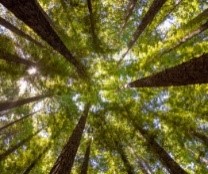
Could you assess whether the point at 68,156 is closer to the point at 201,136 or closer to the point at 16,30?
the point at 16,30

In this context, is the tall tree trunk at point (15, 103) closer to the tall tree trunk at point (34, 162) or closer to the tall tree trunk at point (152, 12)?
the tall tree trunk at point (34, 162)

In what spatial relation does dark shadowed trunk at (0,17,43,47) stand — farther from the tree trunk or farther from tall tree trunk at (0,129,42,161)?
the tree trunk

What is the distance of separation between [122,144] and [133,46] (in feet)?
11.8

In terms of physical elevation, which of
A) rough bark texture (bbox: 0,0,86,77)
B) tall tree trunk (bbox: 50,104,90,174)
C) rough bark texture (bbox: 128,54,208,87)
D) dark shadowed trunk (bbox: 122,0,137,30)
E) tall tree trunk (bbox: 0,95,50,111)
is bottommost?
tall tree trunk (bbox: 50,104,90,174)

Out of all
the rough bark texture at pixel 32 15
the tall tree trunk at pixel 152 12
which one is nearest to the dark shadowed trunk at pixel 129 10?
the tall tree trunk at pixel 152 12

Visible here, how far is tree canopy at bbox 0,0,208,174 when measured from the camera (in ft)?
32.4

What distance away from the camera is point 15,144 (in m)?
12.0

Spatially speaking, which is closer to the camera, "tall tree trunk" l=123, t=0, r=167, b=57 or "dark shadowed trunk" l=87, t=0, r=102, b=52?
"tall tree trunk" l=123, t=0, r=167, b=57

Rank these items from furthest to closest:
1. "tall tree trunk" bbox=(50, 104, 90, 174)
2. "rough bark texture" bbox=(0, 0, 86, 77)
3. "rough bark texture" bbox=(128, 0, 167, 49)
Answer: "rough bark texture" bbox=(128, 0, 167, 49), "tall tree trunk" bbox=(50, 104, 90, 174), "rough bark texture" bbox=(0, 0, 86, 77)

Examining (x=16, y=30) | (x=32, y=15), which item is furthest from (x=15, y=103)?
(x=32, y=15)

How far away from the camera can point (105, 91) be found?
12.3m

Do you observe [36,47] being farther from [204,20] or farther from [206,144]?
[206,144]

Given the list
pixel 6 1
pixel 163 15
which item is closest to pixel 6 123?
pixel 163 15

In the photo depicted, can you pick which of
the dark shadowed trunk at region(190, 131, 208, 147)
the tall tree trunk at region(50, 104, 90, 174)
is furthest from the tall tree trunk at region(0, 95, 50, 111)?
the dark shadowed trunk at region(190, 131, 208, 147)
